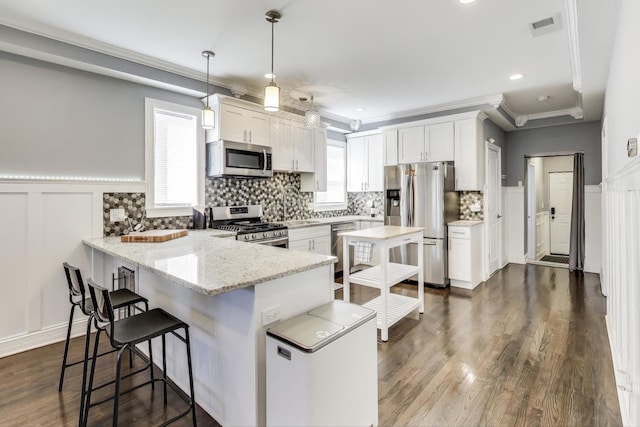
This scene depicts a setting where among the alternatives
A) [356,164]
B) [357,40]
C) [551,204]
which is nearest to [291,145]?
[356,164]

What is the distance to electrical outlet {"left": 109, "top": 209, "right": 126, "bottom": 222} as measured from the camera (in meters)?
3.23

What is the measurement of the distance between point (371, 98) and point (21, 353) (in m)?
4.73

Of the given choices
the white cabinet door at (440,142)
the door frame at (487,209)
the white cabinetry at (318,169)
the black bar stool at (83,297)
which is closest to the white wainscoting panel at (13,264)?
the black bar stool at (83,297)

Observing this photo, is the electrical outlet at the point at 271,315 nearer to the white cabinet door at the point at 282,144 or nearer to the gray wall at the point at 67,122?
the gray wall at the point at 67,122

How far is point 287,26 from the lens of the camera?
8.93 feet

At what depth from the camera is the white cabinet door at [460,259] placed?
4578 millimetres

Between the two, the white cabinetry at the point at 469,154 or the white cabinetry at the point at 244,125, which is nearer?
the white cabinetry at the point at 244,125

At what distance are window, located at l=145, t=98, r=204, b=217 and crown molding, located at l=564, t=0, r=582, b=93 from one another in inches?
142

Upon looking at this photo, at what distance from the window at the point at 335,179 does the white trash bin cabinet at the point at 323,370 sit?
13.4 ft

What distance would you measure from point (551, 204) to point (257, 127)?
701 centimetres

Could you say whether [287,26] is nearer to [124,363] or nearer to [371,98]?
[371,98]

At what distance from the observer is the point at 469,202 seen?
529cm

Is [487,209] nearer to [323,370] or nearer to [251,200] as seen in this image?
[251,200]

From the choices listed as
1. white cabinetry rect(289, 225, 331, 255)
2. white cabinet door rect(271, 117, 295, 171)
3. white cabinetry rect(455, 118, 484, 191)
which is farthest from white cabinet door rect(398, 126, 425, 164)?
white cabinet door rect(271, 117, 295, 171)
